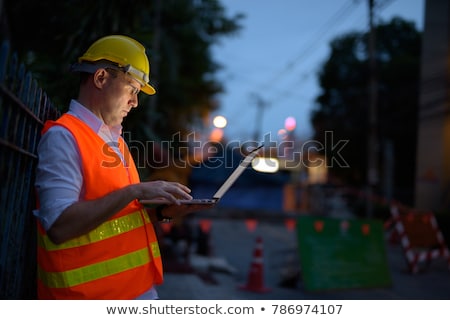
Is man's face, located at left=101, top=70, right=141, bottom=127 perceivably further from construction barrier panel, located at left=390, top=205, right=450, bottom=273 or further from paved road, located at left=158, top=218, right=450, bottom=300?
construction barrier panel, located at left=390, top=205, right=450, bottom=273

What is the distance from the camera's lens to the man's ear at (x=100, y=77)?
2.23 metres

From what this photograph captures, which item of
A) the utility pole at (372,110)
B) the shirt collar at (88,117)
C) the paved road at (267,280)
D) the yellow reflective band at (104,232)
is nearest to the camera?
the yellow reflective band at (104,232)

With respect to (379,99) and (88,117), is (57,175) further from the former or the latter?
(379,99)

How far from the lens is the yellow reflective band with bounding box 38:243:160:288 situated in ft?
6.60

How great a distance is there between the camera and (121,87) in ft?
7.43

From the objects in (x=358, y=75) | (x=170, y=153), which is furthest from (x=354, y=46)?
(x=170, y=153)

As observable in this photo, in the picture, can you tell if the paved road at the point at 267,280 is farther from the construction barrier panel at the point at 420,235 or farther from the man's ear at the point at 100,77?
the man's ear at the point at 100,77

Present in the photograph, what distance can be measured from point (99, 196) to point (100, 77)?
1.67 feet

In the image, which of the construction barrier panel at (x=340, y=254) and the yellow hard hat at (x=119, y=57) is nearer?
the yellow hard hat at (x=119, y=57)

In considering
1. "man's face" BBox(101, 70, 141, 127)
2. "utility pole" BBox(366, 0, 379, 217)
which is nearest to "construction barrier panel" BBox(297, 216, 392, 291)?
"man's face" BBox(101, 70, 141, 127)

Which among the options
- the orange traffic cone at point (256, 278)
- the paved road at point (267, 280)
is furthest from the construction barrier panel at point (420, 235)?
the orange traffic cone at point (256, 278)

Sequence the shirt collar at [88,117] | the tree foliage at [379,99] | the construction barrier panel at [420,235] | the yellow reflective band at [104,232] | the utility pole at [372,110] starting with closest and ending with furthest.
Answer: the yellow reflective band at [104,232] < the shirt collar at [88,117] < the construction barrier panel at [420,235] < the utility pole at [372,110] < the tree foliage at [379,99]

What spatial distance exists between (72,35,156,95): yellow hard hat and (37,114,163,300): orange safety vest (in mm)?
265

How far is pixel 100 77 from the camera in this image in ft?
7.36
